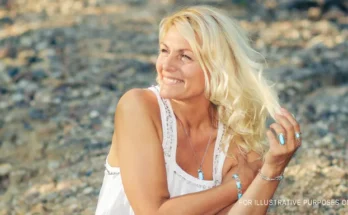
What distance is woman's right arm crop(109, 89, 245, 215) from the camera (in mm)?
3418

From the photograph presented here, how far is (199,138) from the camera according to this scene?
380 cm

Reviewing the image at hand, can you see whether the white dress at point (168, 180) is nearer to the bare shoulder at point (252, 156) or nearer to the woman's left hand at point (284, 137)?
the bare shoulder at point (252, 156)

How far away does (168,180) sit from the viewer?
142 inches

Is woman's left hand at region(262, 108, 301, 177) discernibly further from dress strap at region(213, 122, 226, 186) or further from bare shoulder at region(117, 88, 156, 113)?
bare shoulder at region(117, 88, 156, 113)

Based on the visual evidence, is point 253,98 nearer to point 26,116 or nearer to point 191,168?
point 191,168

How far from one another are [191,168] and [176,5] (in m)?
7.23

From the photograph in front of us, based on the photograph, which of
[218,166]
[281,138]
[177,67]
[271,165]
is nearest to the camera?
[281,138]

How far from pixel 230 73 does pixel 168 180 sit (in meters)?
0.63

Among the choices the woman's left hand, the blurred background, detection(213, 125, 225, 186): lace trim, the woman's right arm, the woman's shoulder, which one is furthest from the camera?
the blurred background

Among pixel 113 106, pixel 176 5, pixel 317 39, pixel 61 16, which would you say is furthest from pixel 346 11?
pixel 113 106

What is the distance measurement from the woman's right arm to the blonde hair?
33cm

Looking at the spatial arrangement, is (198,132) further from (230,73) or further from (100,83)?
(100,83)

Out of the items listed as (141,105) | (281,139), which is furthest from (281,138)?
(141,105)

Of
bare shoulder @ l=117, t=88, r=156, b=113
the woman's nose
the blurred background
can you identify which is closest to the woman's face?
the woman's nose
